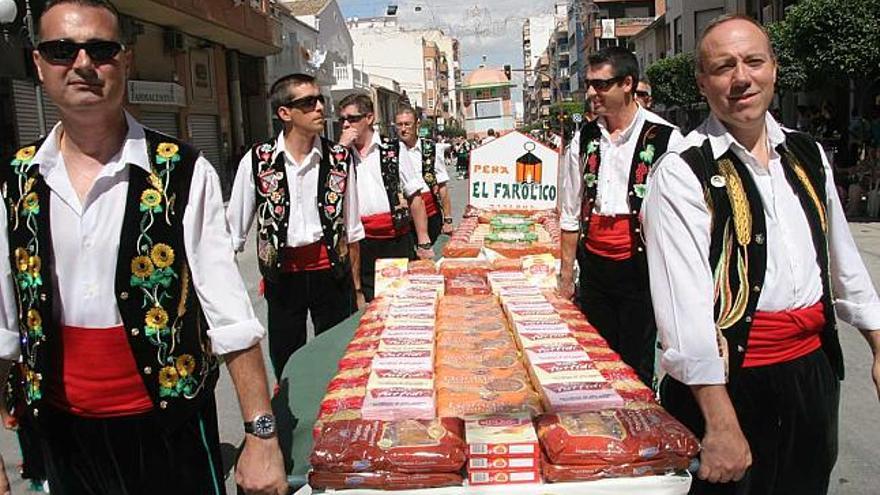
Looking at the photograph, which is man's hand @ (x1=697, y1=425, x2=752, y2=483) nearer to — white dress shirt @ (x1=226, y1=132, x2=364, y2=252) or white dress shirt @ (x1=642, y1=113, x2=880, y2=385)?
white dress shirt @ (x1=642, y1=113, x2=880, y2=385)

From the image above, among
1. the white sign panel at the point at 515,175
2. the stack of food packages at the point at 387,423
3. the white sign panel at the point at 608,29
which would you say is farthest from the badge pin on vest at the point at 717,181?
the white sign panel at the point at 608,29

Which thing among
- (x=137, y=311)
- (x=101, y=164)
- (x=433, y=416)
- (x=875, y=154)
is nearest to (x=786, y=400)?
(x=433, y=416)

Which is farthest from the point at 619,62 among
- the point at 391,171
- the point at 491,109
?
the point at 491,109

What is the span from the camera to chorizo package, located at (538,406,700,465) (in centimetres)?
211

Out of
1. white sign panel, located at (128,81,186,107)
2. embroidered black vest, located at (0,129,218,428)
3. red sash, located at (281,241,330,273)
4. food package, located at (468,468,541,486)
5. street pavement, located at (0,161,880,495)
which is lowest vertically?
street pavement, located at (0,161,880,495)

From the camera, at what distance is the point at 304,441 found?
269 centimetres

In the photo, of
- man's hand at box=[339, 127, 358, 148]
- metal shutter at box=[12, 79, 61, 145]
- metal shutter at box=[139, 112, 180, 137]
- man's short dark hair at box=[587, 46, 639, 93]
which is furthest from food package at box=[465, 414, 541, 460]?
metal shutter at box=[139, 112, 180, 137]

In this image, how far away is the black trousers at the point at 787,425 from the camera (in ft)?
7.55

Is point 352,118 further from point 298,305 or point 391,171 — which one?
point 298,305

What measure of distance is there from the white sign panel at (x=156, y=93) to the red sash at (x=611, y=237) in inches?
681

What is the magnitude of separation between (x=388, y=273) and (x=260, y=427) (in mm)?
2048

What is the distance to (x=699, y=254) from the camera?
2207mm

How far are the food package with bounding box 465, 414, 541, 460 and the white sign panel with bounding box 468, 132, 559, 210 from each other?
19.0 ft

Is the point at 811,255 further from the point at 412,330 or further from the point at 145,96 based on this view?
the point at 145,96
